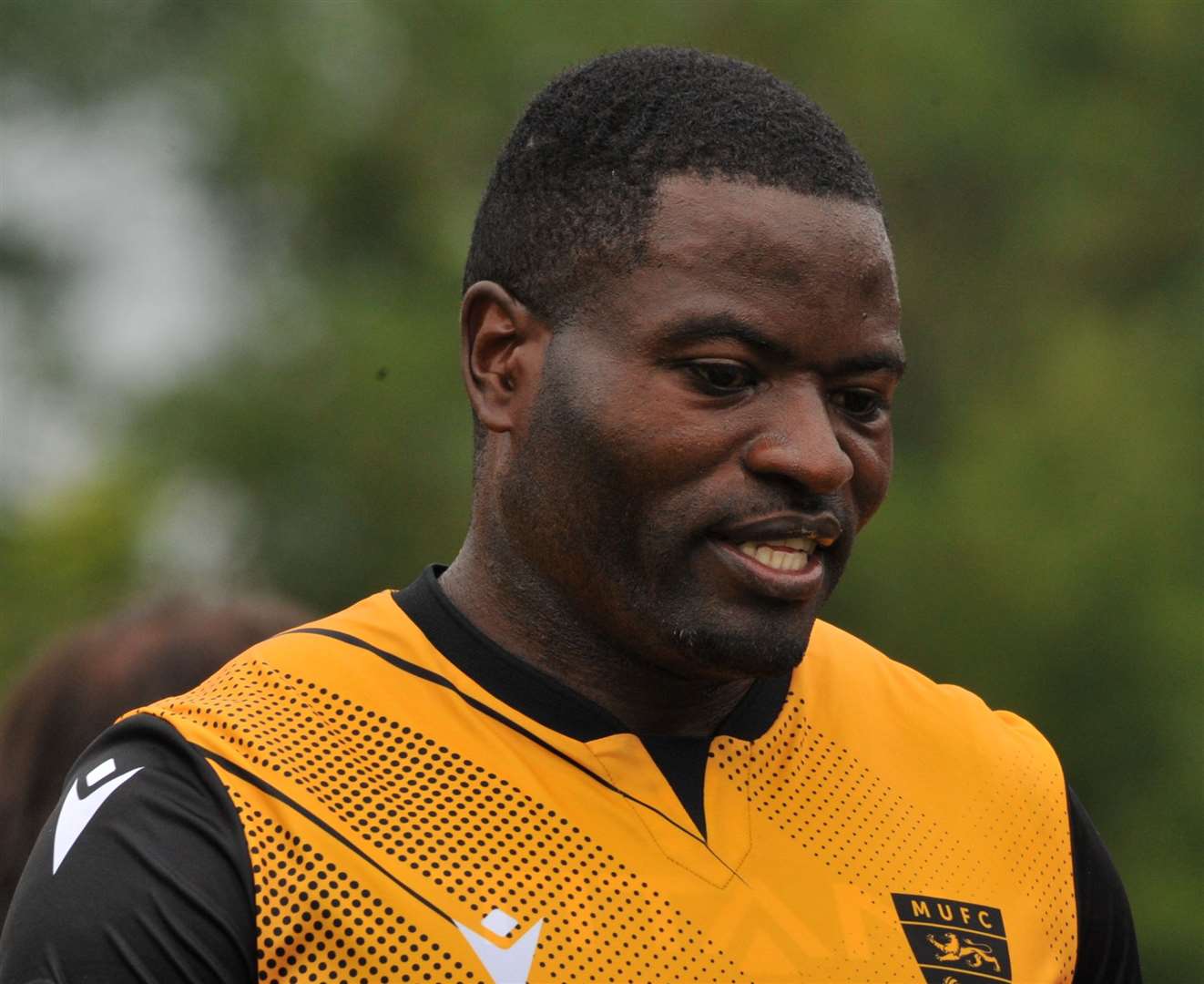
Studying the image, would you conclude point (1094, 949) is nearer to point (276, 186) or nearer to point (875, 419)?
point (875, 419)

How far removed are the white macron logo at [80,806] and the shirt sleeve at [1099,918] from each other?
1.49 m

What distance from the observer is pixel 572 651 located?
125 inches

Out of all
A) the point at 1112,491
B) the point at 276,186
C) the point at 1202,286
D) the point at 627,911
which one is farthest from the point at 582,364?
the point at 276,186

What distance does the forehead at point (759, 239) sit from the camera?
9.83ft

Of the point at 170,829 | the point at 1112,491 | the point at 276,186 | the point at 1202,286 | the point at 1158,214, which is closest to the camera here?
the point at 170,829

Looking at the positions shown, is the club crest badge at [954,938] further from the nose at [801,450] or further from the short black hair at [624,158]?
the short black hair at [624,158]

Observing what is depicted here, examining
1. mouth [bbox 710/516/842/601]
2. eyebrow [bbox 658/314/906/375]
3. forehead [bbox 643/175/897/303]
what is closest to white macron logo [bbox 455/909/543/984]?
mouth [bbox 710/516/842/601]

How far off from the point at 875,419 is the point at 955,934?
2.49ft

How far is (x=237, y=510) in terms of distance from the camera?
1402 centimetres

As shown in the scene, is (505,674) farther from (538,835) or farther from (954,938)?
(954,938)

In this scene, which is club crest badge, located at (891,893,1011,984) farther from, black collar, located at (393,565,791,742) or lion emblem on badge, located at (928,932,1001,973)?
black collar, located at (393,565,791,742)

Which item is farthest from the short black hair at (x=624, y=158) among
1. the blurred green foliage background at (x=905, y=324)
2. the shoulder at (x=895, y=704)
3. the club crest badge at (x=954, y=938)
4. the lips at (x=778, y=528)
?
the blurred green foliage background at (x=905, y=324)

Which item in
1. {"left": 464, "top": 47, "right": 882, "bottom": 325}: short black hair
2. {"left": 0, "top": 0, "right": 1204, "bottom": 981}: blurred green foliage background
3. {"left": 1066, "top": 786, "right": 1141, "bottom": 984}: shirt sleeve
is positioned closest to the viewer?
{"left": 464, "top": 47, "right": 882, "bottom": 325}: short black hair

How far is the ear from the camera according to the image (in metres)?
3.16
